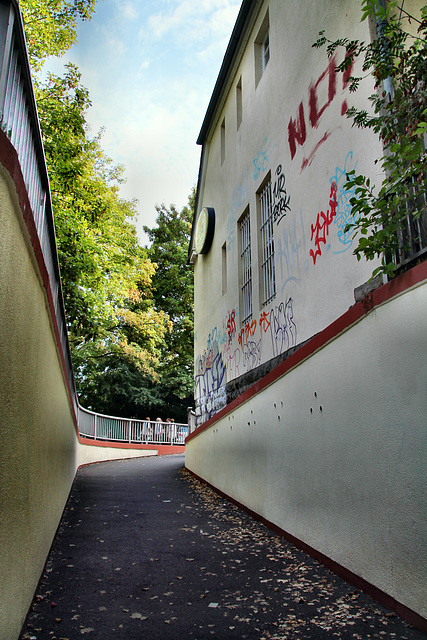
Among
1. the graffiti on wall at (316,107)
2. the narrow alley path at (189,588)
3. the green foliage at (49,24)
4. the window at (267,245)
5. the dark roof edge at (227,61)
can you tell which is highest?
the green foliage at (49,24)

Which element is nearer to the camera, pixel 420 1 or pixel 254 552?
pixel 420 1

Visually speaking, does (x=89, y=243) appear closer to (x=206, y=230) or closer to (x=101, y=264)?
(x=101, y=264)

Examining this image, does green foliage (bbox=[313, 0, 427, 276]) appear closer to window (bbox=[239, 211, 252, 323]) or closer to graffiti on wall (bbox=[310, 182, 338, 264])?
graffiti on wall (bbox=[310, 182, 338, 264])

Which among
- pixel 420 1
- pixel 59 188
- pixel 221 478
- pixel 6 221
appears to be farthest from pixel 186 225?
pixel 6 221

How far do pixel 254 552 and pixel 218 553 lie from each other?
384 millimetres

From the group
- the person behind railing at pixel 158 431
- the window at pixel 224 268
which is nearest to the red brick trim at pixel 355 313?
the window at pixel 224 268

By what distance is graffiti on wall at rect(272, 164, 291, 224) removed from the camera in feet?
24.9

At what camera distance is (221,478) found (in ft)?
31.1

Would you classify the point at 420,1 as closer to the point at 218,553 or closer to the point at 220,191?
the point at 218,553

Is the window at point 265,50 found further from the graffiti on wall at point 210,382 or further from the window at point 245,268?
the graffiti on wall at point 210,382

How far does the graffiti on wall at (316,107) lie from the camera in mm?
6022

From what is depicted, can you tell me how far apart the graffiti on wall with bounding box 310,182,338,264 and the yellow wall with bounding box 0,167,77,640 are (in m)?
3.44

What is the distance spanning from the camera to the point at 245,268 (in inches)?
402

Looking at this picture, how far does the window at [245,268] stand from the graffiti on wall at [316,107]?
9.44 feet
